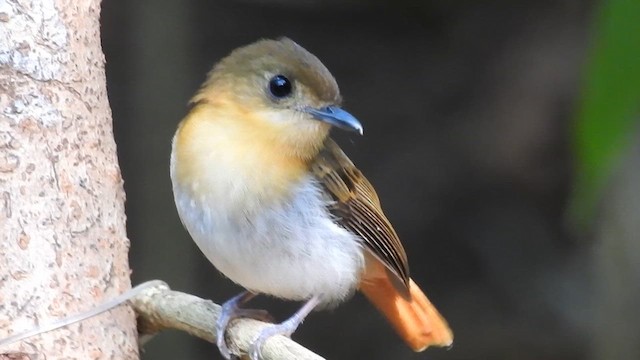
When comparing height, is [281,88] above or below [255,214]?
above

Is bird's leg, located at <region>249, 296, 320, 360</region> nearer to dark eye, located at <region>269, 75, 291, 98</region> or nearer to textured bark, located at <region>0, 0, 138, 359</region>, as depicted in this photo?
textured bark, located at <region>0, 0, 138, 359</region>

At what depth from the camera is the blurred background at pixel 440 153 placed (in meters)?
3.11

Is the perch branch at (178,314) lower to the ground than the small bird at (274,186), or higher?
lower

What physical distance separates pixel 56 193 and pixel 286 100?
0.45 m

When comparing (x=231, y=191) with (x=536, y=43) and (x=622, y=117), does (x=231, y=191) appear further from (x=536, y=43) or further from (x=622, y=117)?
(x=536, y=43)

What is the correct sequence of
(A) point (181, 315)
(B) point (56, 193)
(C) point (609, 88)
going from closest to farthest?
1. (C) point (609, 88)
2. (B) point (56, 193)
3. (A) point (181, 315)

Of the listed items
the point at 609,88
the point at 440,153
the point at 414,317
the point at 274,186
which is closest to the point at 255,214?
the point at 274,186

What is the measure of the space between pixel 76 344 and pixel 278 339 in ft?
0.99

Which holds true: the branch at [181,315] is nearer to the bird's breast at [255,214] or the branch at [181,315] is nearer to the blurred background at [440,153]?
the bird's breast at [255,214]

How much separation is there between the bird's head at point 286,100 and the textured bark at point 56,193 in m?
0.27

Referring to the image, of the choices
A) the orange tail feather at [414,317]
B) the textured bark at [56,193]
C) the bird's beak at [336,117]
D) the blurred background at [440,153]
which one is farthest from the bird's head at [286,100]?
the blurred background at [440,153]

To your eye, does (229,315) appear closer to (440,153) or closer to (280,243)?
(280,243)

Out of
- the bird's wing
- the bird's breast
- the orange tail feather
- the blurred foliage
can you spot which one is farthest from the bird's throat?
the blurred foliage

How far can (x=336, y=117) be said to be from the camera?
1839 mm
